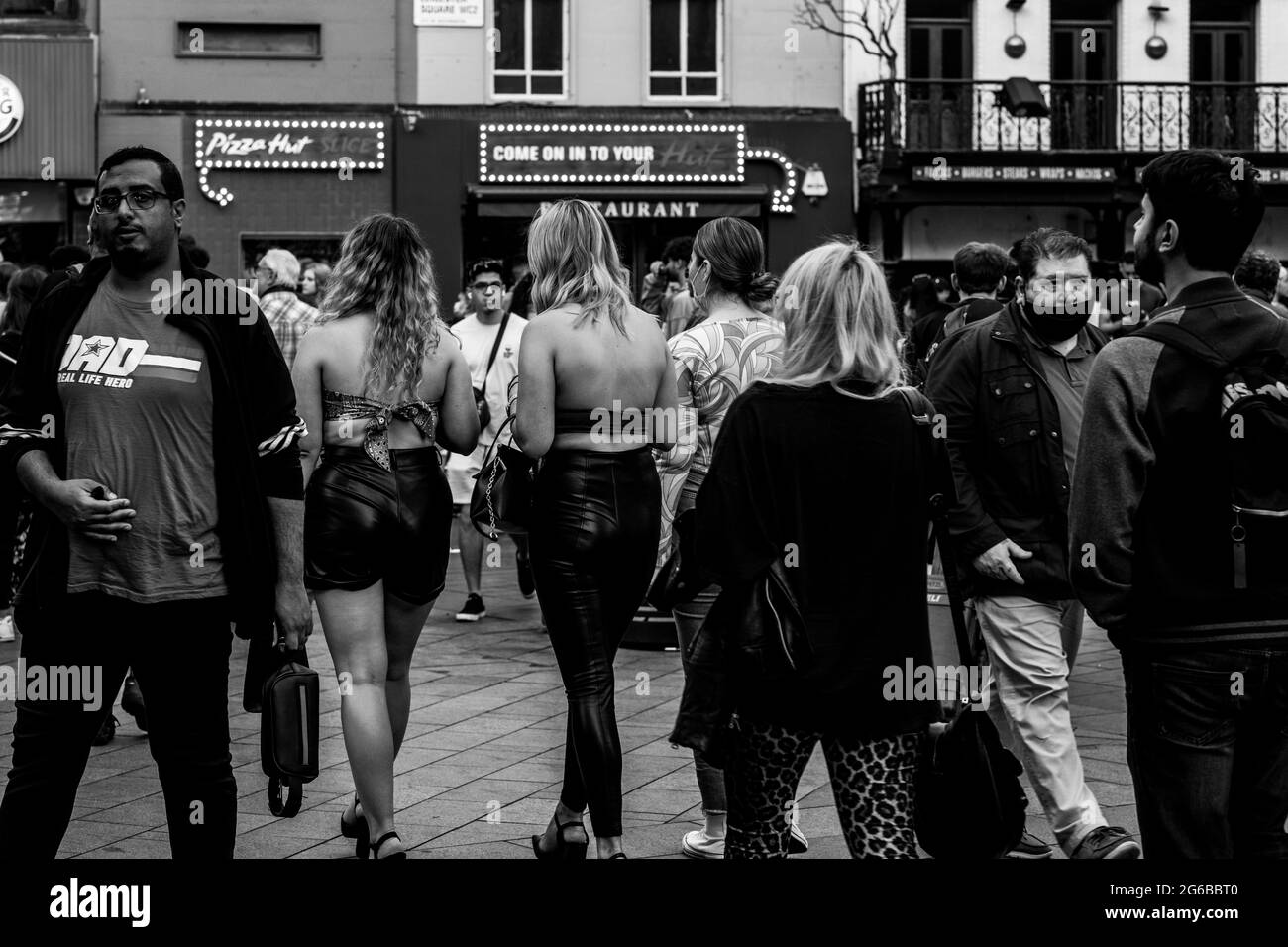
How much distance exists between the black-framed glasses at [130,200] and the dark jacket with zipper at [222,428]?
0.56ft

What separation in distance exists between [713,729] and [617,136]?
20.1 m

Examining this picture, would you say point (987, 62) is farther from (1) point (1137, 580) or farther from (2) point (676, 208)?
(1) point (1137, 580)

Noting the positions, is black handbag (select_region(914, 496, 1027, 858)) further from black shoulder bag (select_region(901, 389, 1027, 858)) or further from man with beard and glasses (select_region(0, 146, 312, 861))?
man with beard and glasses (select_region(0, 146, 312, 861))

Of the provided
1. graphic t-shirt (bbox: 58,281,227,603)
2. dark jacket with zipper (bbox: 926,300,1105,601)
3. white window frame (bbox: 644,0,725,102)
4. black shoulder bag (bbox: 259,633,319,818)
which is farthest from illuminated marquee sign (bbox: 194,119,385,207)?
black shoulder bag (bbox: 259,633,319,818)

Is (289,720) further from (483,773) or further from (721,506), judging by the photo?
(483,773)

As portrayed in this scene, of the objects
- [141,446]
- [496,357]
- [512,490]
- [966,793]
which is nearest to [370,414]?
[512,490]

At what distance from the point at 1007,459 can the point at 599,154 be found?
1836 centimetres

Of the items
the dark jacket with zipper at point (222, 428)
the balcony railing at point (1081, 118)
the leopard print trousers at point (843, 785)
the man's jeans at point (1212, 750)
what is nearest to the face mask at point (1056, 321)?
Answer: the leopard print trousers at point (843, 785)

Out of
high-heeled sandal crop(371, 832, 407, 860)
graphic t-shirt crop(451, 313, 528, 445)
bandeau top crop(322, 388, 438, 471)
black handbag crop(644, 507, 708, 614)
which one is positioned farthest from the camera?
graphic t-shirt crop(451, 313, 528, 445)

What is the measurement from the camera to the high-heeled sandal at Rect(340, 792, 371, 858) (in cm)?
532

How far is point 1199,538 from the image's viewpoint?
3564 mm

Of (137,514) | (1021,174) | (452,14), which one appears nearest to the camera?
(137,514)

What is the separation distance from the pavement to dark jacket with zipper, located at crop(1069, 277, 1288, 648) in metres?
2.14

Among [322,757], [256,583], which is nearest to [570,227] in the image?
[256,583]
